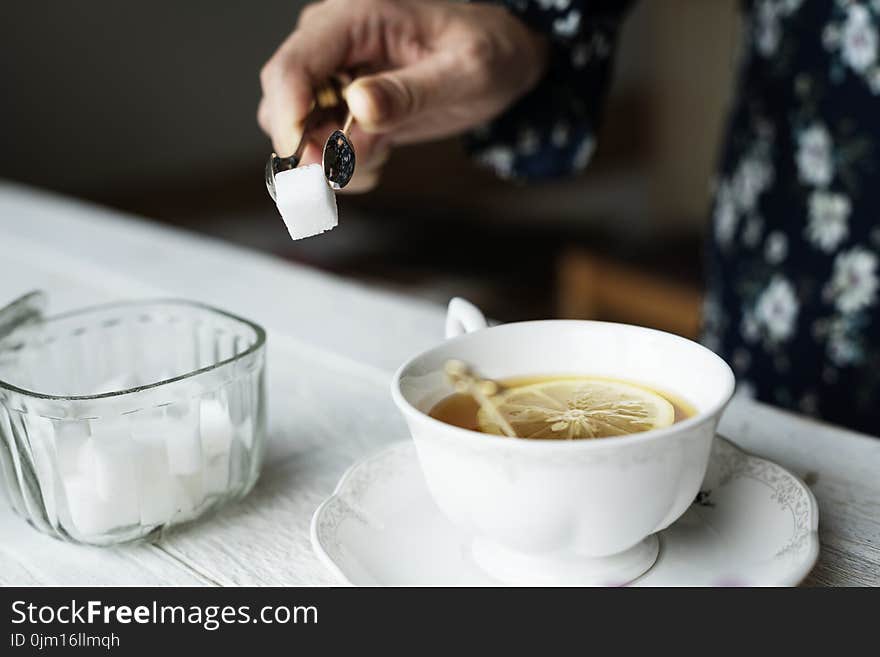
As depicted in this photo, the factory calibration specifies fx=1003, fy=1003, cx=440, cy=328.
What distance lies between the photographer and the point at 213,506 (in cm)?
53

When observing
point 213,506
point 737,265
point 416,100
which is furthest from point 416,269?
point 213,506


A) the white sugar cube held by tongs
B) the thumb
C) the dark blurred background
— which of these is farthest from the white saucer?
the dark blurred background

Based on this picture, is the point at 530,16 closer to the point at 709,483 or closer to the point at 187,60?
the point at 709,483

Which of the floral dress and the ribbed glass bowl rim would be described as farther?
the floral dress

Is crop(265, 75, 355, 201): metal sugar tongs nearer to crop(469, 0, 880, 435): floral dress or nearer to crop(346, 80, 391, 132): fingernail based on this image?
crop(346, 80, 391, 132): fingernail

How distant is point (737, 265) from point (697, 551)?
0.63 m

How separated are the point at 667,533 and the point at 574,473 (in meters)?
0.11

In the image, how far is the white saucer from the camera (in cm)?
44

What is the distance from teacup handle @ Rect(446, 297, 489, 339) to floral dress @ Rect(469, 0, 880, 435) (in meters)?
0.43

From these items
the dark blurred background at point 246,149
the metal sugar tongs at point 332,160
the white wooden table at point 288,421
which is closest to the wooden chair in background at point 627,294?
the dark blurred background at point 246,149

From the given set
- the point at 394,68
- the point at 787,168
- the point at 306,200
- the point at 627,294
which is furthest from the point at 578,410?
the point at 627,294

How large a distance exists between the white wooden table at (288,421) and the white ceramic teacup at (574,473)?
88 mm

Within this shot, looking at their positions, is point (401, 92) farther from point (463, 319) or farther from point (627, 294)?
point (627, 294)
